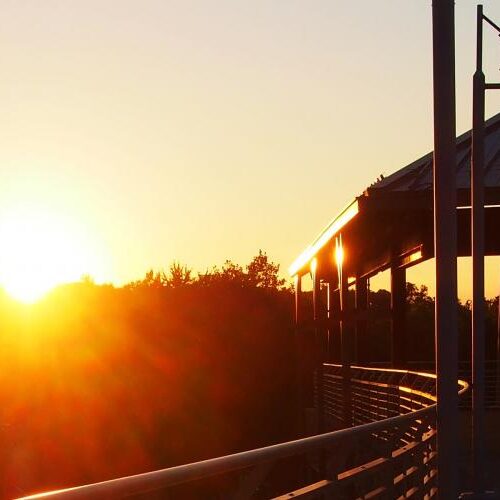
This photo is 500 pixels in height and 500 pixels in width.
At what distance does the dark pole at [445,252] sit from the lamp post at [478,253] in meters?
3.92

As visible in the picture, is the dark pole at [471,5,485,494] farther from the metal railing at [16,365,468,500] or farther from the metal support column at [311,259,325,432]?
the metal support column at [311,259,325,432]

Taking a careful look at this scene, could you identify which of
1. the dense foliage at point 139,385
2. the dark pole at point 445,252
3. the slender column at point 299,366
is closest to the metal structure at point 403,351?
the dark pole at point 445,252

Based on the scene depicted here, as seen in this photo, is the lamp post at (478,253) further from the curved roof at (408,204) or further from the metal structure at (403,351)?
the curved roof at (408,204)

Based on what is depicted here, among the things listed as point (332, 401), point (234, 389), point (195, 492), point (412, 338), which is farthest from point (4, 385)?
point (195, 492)

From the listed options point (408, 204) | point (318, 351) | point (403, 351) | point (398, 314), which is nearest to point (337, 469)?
point (408, 204)

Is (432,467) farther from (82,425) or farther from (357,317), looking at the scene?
→ (82,425)

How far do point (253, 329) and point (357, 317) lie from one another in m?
21.9

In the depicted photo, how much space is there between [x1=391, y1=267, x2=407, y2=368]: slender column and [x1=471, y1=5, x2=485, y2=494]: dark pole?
17282 millimetres

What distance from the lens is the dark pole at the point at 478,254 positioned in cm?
1419

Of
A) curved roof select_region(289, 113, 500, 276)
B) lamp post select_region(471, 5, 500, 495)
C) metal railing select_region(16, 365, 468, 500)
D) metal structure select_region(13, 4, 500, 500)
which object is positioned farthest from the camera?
curved roof select_region(289, 113, 500, 276)

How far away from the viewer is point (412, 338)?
7694cm

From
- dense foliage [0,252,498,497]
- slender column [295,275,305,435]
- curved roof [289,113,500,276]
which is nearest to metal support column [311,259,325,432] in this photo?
curved roof [289,113,500,276]

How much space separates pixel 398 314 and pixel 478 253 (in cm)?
1873

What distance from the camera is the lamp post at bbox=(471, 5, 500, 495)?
14.0 meters
